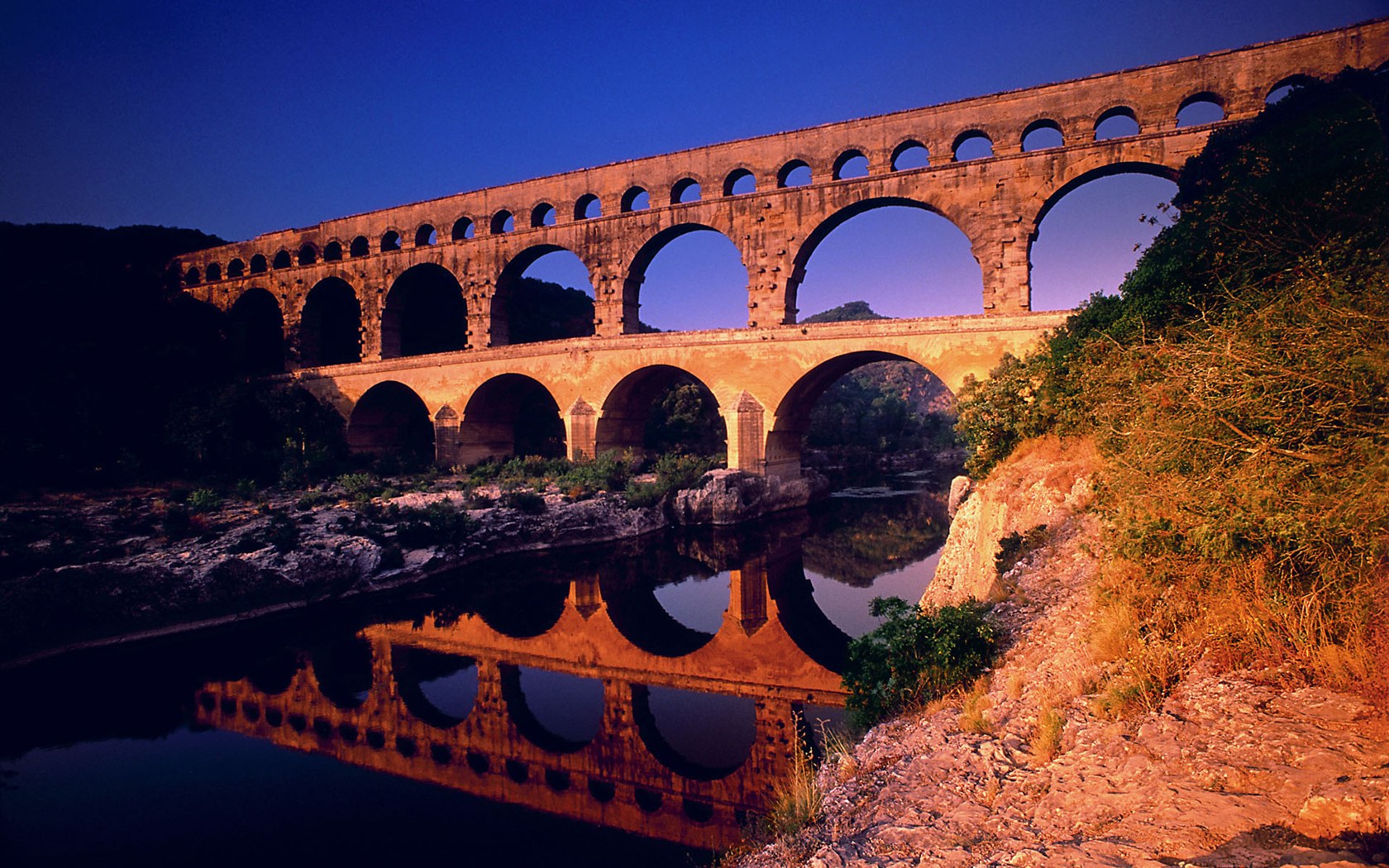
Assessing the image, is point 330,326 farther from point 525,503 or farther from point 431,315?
point 525,503

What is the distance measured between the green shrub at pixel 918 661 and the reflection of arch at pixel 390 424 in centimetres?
2152

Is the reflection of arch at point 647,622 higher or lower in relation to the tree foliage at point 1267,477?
lower

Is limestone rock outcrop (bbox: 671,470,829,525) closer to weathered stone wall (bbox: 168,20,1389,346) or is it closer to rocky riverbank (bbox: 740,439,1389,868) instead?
weathered stone wall (bbox: 168,20,1389,346)

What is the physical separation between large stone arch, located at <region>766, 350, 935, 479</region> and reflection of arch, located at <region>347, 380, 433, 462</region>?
516 inches

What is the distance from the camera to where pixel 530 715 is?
27.3 ft

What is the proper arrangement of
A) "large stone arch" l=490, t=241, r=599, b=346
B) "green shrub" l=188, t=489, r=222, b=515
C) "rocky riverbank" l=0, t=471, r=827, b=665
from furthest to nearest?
1. "large stone arch" l=490, t=241, r=599, b=346
2. "green shrub" l=188, t=489, r=222, b=515
3. "rocky riverbank" l=0, t=471, r=827, b=665

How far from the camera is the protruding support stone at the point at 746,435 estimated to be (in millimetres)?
18797

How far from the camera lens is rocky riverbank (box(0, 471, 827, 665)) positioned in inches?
401

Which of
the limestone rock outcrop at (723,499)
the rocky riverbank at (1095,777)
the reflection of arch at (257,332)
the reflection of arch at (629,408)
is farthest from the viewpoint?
the reflection of arch at (257,332)

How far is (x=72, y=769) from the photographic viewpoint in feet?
23.3

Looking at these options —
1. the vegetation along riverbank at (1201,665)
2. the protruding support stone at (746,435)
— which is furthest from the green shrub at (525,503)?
the vegetation along riverbank at (1201,665)

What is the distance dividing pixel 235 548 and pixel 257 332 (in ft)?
70.4

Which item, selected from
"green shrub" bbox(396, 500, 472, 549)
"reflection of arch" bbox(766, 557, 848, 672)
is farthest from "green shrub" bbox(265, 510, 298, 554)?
"reflection of arch" bbox(766, 557, 848, 672)

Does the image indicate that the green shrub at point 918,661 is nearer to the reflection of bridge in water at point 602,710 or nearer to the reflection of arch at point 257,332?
the reflection of bridge in water at point 602,710
